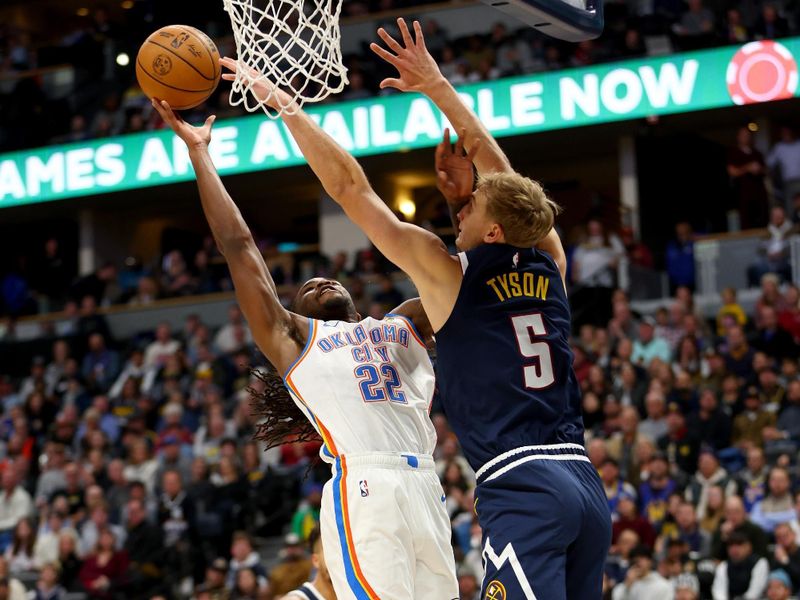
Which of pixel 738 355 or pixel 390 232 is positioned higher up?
pixel 390 232

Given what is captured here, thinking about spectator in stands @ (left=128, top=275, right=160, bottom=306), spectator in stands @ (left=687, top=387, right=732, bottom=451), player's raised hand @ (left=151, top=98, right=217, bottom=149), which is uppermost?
player's raised hand @ (left=151, top=98, right=217, bottom=149)

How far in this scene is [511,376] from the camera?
4.28 m

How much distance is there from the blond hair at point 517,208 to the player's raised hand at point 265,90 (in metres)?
1.07

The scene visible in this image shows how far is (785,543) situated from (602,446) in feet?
6.20

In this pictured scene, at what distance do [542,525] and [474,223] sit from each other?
99 cm

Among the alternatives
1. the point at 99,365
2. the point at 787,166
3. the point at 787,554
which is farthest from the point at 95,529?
the point at 787,166

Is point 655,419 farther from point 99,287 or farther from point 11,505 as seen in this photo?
point 99,287

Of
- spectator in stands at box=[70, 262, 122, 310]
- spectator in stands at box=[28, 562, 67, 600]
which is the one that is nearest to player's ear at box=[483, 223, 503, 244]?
spectator in stands at box=[28, 562, 67, 600]

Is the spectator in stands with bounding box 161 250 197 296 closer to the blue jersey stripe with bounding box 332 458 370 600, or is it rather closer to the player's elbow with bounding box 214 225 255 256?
the player's elbow with bounding box 214 225 255 256

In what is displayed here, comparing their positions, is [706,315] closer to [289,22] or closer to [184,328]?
[184,328]

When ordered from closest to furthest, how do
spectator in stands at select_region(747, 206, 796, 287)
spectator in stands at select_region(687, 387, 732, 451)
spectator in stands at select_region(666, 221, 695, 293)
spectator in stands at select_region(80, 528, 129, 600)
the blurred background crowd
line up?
the blurred background crowd
spectator in stands at select_region(687, 387, 732, 451)
spectator in stands at select_region(80, 528, 129, 600)
spectator in stands at select_region(747, 206, 796, 287)
spectator in stands at select_region(666, 221, 695, 293)

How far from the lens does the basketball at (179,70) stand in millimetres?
5500

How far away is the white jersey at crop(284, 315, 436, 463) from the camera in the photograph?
16.3ft

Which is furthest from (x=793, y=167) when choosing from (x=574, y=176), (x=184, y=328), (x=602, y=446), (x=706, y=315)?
→ (x=184, y=328)
